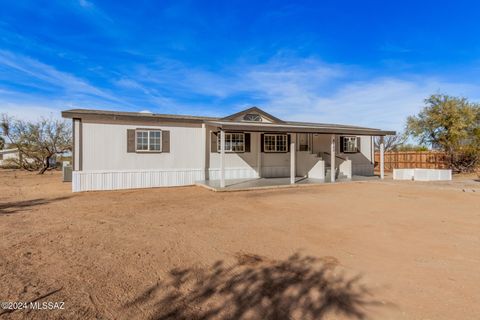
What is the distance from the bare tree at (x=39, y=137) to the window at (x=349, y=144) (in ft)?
69.5

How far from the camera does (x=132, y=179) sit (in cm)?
1162

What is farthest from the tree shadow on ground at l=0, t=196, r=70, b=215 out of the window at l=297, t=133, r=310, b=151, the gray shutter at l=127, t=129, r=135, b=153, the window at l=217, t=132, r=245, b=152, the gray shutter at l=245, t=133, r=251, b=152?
the window at l=297, t=133, r=310, b=151

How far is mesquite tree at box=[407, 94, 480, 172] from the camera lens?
1758 cm

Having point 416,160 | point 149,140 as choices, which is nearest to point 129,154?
point 149,140

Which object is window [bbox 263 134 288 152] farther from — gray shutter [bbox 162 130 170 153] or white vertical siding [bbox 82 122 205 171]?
gray shutter [bbox 162 130 170 153]

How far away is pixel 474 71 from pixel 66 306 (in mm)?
22149

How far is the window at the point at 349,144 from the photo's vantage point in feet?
54.1

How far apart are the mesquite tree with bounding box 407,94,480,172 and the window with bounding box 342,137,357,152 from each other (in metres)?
5.95

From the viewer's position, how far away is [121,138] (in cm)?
1143

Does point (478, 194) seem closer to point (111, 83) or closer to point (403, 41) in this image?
point (403, 41)

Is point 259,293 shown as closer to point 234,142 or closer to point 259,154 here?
point 234,142

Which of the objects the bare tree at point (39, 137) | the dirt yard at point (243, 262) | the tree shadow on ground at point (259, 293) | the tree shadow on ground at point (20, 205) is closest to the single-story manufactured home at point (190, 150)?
the tree shadow on ground at point (20, 205)

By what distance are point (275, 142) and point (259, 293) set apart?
12255 mm

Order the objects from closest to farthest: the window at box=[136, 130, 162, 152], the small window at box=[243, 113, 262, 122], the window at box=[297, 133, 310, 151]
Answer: the window at box=[136, 130, 162, 152], the small window at box=[243, 113, 262, 122], the window at box=[297, 133, 310, 151]
